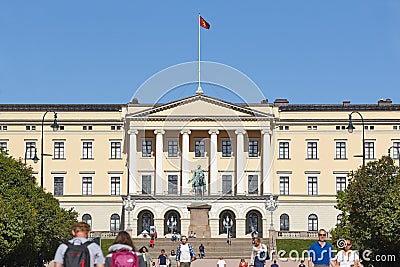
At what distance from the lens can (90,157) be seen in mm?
83375

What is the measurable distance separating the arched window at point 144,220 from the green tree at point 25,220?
30.6m

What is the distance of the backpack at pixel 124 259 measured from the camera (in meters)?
12.3

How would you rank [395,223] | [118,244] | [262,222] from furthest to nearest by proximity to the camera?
[262,222] → [395,223] → [118,244]

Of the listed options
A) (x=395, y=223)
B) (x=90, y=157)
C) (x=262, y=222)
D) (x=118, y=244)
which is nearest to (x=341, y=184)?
(x=262, y=222)

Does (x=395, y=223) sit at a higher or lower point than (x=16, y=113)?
lower

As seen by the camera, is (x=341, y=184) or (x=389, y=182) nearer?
(x=389, y=182)

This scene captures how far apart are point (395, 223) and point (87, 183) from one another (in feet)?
175

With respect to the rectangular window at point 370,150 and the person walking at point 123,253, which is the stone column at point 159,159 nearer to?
the rectangular window at point 370,150

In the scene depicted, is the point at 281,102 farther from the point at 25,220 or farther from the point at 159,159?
the point at 25,220

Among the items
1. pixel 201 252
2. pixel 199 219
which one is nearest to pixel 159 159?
pixel 199 219

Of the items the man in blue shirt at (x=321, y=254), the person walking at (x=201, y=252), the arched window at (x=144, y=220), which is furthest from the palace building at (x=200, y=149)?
the man in blue shirt at (x=321, y=254)

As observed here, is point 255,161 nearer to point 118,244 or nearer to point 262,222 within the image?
point 262,222

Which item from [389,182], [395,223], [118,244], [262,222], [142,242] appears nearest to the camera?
[118,244]

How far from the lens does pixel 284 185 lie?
83188mm
